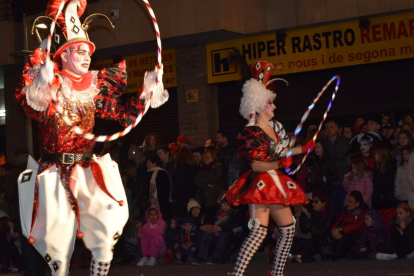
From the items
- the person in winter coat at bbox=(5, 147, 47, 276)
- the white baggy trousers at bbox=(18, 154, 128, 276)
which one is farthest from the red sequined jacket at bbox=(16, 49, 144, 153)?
the person in winter coat at bbox=(5, 147, 47, 276)

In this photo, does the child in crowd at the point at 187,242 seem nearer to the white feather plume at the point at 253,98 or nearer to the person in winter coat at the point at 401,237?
the person in winter coat at the point at 401,237

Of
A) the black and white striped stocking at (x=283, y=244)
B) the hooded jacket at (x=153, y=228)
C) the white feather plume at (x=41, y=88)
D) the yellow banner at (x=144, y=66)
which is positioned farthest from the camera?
the yellow banner at (x=144, y=66)

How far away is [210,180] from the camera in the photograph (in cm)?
1170

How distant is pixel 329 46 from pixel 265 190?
842cm

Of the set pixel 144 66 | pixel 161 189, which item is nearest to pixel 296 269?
pixel 161 189

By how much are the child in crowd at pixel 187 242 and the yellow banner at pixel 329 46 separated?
13.9ft

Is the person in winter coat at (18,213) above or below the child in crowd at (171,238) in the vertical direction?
above

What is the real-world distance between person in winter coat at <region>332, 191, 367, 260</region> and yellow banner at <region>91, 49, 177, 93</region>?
7857 millimetres

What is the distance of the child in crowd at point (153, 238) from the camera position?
1209 centimetres

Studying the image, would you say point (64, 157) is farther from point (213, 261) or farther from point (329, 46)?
point (329, 46)

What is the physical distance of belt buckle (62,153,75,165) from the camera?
6.39 m

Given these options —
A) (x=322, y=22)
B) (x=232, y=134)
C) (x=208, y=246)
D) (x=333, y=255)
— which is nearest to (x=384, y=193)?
(x=333, y=255)

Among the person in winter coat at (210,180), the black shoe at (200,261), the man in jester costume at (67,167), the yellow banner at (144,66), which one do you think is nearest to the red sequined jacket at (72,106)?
the man in jester costume at (67,167)

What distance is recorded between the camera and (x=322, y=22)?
14914 millimetres
